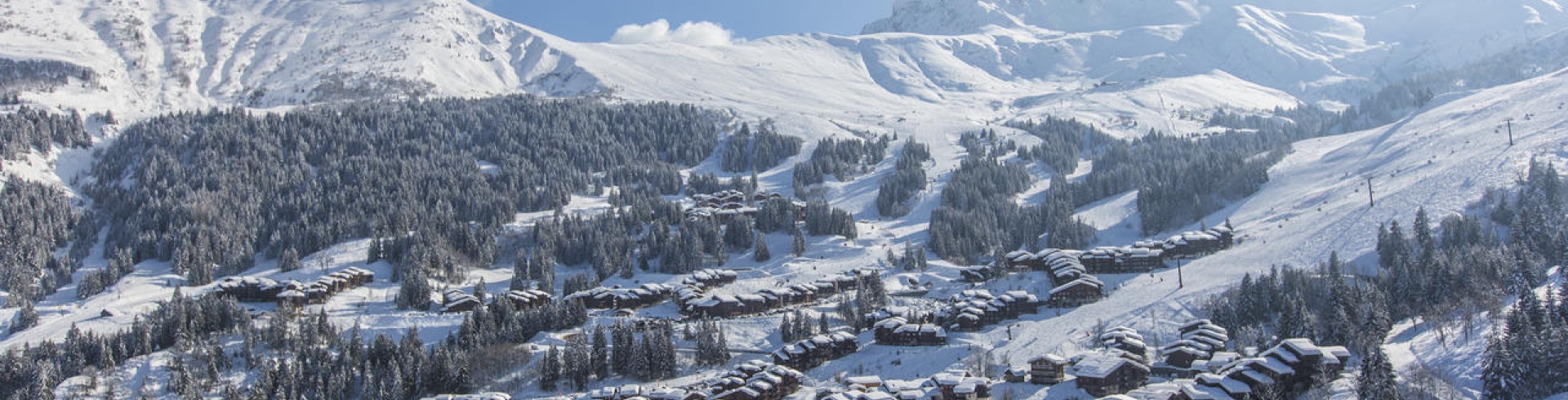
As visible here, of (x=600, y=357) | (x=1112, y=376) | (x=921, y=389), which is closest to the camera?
(x=1112, y=376)

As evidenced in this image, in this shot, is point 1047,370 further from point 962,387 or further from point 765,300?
point 765,300

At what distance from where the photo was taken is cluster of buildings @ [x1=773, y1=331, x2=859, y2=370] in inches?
4449

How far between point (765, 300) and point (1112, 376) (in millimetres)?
56745

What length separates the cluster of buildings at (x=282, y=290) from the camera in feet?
460

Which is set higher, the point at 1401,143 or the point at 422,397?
the point at 1401,143

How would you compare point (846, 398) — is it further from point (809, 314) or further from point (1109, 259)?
point (1109, 259)

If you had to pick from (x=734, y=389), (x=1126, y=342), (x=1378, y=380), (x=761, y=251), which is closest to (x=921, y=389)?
(x=734, y=389)

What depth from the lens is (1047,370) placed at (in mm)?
97500

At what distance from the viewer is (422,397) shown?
355ft

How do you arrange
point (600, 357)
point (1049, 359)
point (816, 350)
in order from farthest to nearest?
point (816, 350), point (600, 357), point (1049, 359)

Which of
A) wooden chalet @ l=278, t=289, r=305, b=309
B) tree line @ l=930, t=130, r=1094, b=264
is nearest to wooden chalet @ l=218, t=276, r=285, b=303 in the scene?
wooden chalet @ l=278, t=289, r=305, b=309

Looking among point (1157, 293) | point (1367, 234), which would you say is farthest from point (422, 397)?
point (1367, 234)

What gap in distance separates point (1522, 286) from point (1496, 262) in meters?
18.7

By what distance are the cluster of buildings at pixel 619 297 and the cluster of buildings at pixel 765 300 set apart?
6.25 m
